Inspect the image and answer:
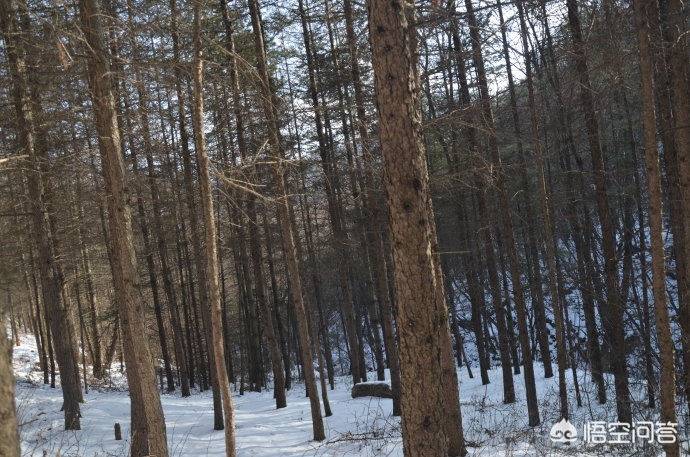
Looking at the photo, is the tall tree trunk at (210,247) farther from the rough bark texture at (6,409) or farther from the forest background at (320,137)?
the rough bark texture at (6,409)

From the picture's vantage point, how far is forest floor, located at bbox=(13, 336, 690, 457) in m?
8.52

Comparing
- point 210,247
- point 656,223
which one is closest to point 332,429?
point 210,247

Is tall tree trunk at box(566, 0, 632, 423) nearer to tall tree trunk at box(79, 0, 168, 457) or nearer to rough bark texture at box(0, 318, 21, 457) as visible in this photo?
tall tree trunk at box(79, 0, 168, 457)

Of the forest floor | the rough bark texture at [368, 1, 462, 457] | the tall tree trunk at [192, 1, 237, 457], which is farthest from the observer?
the forest floor

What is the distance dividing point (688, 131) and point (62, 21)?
816cm

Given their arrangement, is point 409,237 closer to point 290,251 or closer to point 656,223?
point 656,223

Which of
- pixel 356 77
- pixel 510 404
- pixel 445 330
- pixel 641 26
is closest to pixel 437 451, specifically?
pixel 445 330

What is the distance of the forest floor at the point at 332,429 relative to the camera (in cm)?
852

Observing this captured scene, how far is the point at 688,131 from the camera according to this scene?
6910 millimetres

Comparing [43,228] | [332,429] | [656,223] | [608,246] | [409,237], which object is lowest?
[332,429]

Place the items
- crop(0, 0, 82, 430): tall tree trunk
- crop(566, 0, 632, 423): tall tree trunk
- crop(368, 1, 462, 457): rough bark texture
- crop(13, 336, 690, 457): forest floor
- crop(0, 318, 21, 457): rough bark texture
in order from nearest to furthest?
crop(0, 318, 21, 457): rough bark texture → crop(368, 1, 462, 457): rough bark texture → crop(13, 336, 690, 457): forest floor → crop(566, 0, 632, 423): tall tree trunk → crop(0, 0, 82, 430): tall tree trunk

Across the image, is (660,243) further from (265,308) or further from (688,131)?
(265,308)

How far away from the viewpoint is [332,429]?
37.8 ft

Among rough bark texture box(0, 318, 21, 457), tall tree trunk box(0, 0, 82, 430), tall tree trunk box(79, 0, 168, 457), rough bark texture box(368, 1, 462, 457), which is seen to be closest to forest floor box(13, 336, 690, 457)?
tall tree trunk box(0, 0, 82, 430)
